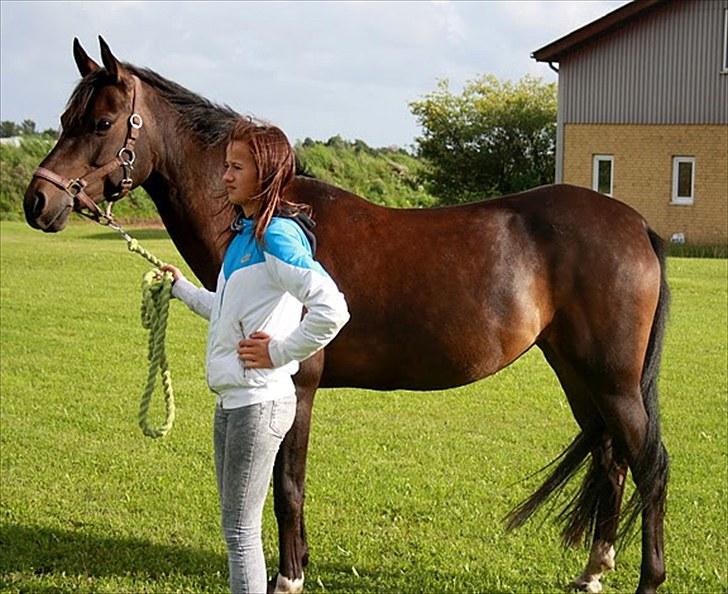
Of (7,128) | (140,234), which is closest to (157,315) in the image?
(140,234)

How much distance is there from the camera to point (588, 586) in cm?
456

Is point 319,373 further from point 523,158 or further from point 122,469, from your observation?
point 523,158

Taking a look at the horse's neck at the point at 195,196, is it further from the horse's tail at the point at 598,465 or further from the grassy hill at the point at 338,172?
the grassy hill at the point at 338,172

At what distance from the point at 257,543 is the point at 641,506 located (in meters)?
1.84

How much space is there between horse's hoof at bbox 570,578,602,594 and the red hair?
7.70ft

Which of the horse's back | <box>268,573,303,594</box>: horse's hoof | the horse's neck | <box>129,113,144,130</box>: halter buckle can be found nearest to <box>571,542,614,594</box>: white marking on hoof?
the horse's back

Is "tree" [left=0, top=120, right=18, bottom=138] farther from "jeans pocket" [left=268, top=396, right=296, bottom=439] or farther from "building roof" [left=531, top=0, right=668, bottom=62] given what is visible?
"jeans pocket" [left=268, top=396, right=296, bottom=439]

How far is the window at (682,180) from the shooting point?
24059mm

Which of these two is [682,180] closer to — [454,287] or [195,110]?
[454,287]

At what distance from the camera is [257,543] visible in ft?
11.1

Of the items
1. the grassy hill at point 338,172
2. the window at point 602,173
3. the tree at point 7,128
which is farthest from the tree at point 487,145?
the tree at point 7,128

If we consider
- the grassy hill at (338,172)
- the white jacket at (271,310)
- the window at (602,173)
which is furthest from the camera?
the grassy hill at (338,172)

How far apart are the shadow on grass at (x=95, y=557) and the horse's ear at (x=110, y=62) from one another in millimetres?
2171

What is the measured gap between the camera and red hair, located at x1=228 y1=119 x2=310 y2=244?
3166 mm
